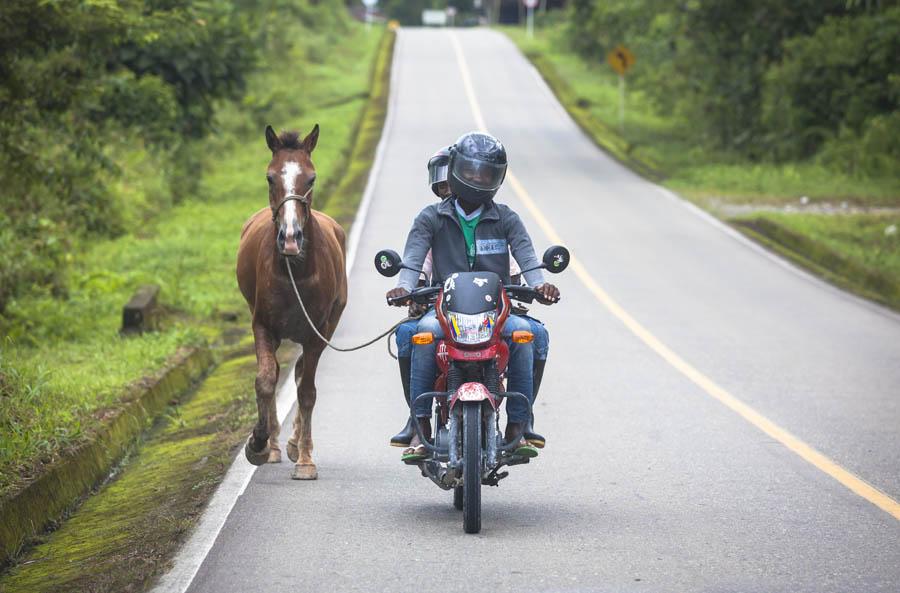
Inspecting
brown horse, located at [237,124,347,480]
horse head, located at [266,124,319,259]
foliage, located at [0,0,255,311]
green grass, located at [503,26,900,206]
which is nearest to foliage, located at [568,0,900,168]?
green grass, located at [503,26,900,206]

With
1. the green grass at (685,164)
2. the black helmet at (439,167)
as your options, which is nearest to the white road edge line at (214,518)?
the black helmet at (439,167)

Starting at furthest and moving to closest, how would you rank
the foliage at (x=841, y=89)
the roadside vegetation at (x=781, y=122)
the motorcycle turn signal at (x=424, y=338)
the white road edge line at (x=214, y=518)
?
the foliage at (x=841, y=89)
the roadside vegetation at (x=781, y=122)
the motorcycle turn signal at (x=424, y=338)
the white road edge line at (x=214, y=518)

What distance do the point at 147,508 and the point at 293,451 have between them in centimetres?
119

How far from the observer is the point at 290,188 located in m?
8.25

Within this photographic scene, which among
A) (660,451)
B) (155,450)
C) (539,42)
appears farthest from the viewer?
(539,42)

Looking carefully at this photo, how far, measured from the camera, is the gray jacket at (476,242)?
314 inches

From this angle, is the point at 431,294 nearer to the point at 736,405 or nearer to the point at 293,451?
the point at 293,451

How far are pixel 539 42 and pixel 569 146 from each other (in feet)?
121

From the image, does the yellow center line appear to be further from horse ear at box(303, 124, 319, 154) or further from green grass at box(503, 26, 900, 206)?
green grass at box(503, 26, 900, 206)

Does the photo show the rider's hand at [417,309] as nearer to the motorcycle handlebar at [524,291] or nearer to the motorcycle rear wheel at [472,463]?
the motorcycle handlebar at [524,291]

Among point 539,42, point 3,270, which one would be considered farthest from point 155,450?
point 539,42

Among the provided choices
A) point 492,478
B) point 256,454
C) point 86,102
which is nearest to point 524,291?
point 492,478

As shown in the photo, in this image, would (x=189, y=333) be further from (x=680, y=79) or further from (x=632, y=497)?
(x=680, y=79)

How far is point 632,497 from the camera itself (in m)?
8.29
